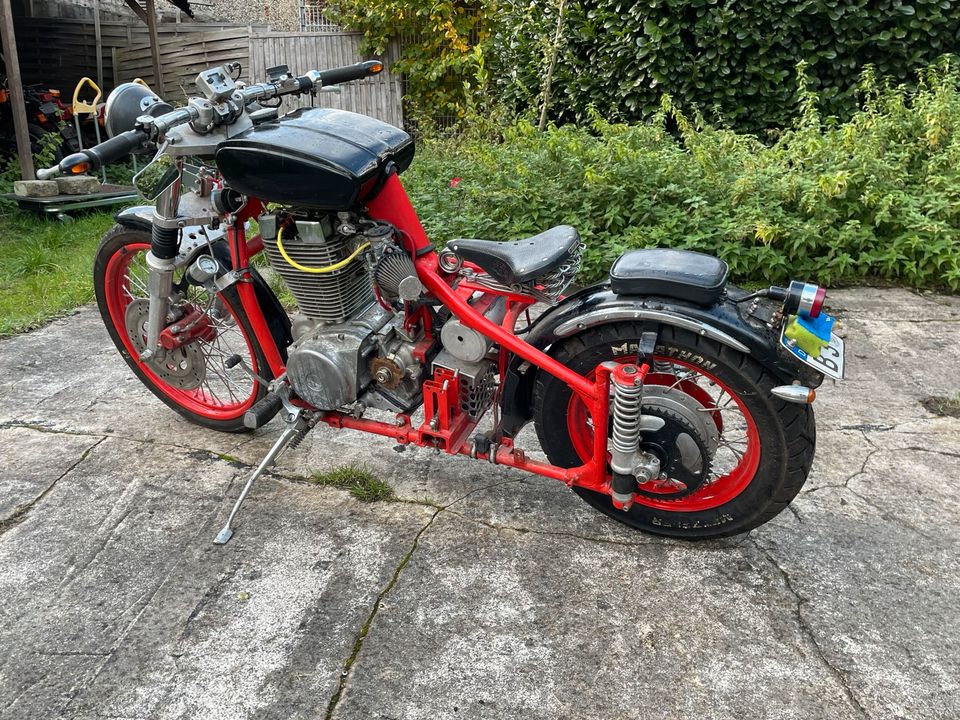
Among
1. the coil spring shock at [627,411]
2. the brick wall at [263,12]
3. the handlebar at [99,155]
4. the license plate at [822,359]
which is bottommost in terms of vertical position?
the coil spring shock at [627,411]

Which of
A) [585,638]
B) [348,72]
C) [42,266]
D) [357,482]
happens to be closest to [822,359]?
[585,638]

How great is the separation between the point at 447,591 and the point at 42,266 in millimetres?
4780

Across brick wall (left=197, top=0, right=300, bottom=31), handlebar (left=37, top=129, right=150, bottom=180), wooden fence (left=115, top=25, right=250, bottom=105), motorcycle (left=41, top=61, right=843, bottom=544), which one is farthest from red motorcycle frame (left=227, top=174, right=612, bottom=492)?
brick wall (left=197, top=0, right=300, bottom=31)

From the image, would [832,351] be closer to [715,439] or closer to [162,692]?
[715,439]

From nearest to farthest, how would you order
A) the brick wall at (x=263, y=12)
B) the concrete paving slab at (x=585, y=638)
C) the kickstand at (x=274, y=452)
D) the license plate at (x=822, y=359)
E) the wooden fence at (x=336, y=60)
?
the concrete paving slab at (x=585, y=638) → the license plate at (x=822, y=359) → the kickstand at (x=274, y=452) → the wooden fence at (x=336, y=60) → the brick wall at (x=263, y=12)

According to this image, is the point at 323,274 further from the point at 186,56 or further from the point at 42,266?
the point at 186,56

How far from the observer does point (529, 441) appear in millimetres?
3232

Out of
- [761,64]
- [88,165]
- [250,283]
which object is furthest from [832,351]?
[761,64]

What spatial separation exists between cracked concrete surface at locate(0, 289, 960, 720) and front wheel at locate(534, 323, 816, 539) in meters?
0.13

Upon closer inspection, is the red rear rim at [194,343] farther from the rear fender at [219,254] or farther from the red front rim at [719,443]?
the red front rim at [719,443]

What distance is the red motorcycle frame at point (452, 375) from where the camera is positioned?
2.32m

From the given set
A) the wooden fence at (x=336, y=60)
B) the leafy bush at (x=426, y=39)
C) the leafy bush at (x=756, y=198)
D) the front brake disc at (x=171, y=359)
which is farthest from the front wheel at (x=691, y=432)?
the wooden fence at (x=336, y=60)

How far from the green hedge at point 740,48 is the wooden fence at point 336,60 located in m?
3.85

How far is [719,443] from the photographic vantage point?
2.39 metres
